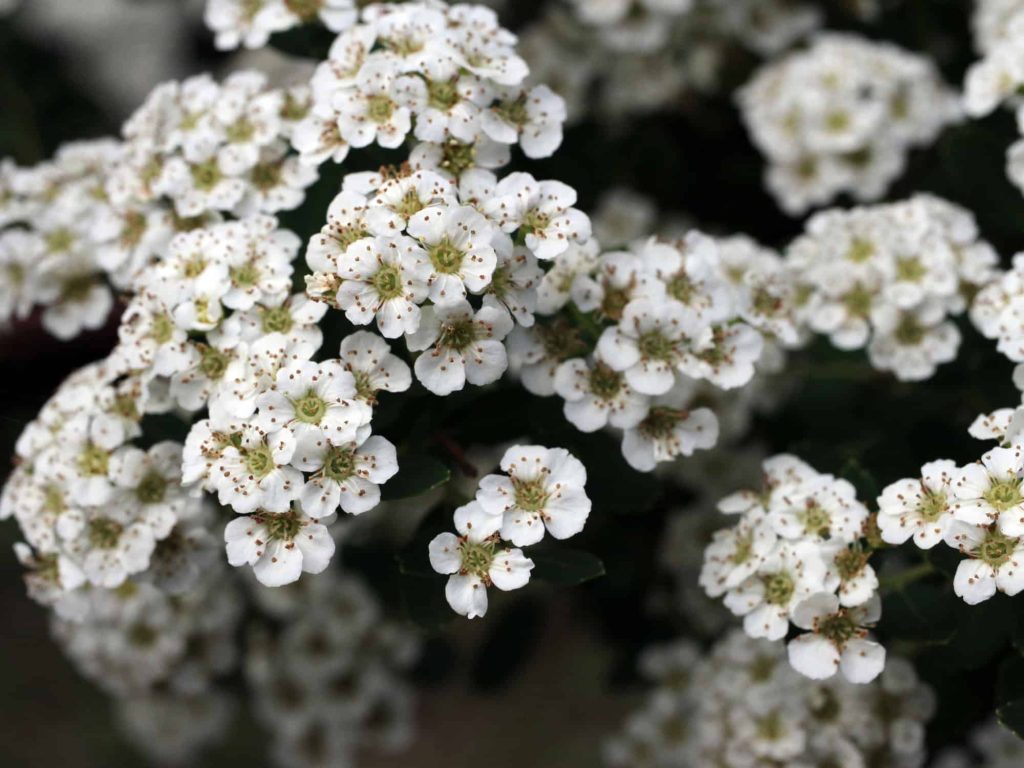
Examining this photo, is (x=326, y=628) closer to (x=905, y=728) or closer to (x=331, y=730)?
(x=331, y=730)

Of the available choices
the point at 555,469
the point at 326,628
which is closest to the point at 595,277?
the point at 555,469

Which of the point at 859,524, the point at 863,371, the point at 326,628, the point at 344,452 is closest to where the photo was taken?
the point at 344,452

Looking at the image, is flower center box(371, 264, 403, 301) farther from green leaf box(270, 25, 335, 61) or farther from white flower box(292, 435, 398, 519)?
green leaf box(270, 25, 335, 61)

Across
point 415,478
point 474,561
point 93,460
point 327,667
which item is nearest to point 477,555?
point 474,561

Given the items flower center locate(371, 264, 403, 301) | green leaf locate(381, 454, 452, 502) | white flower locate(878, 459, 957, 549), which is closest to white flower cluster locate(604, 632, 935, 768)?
white flower locate(878, 459, 957, 549)

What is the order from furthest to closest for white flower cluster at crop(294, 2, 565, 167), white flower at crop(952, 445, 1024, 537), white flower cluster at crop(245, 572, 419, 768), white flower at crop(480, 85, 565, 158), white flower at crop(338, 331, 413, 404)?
white flower cluster at crop(245, 572, 419, 768) → white flower at crop(480, 85, 565, 158) → white flower cluster at crop(294, 2, 565, 167) → white flower at crop(338, 331, 413, 404) → white flower at crop(952, 445, 1024, 537)

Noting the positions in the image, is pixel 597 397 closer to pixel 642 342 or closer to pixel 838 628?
pixel 642 342
